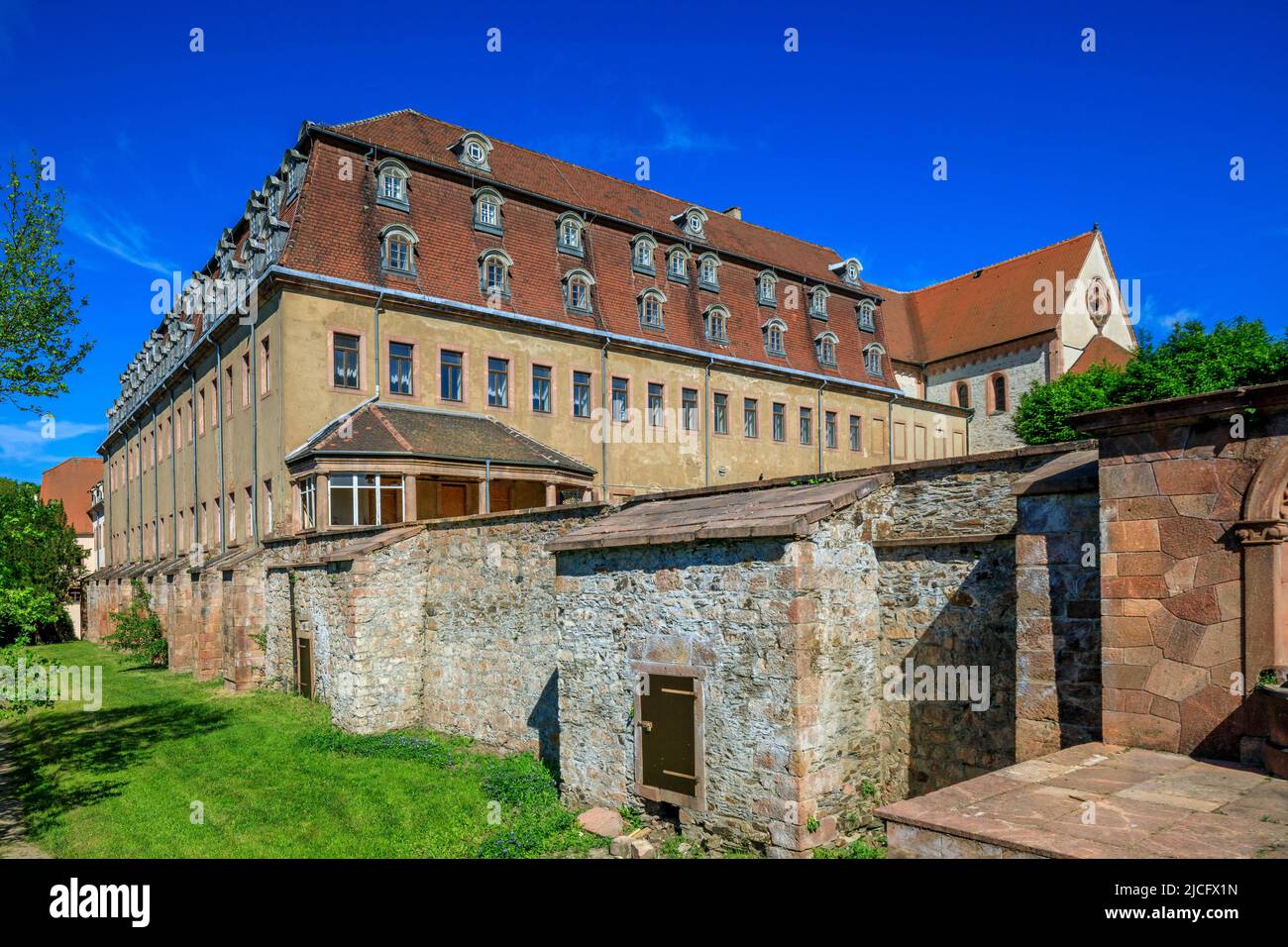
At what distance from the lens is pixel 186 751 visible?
1602cm

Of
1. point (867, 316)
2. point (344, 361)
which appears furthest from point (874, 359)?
point (344, 361)

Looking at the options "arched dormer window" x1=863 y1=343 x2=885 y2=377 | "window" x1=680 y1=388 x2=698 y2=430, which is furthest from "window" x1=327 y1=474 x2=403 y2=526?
"arched dormer window" x1=863 y1=343 x2=885 y2=377

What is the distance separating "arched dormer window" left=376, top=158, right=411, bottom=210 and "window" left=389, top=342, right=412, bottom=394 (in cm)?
428

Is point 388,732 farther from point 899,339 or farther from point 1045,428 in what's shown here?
point 899,339

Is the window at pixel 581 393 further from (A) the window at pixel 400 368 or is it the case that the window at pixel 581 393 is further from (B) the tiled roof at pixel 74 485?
(B) the tiled roof at pixel 74 485

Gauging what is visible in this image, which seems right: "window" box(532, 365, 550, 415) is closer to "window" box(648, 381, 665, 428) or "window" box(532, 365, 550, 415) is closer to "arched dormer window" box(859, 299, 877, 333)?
"window" box(648, 381, 665, 428)

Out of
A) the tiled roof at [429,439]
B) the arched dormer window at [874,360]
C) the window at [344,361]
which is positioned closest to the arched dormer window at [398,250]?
the window at [344,361]

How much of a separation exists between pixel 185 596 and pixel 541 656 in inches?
712

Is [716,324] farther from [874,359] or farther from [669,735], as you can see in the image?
[669,735]

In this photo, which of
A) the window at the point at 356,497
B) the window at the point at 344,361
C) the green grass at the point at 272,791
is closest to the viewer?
the green grass at the point at 272,791

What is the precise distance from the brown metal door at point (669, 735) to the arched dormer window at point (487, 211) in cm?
2076

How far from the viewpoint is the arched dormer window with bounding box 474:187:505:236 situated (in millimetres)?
27797

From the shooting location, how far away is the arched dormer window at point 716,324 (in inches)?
1320
